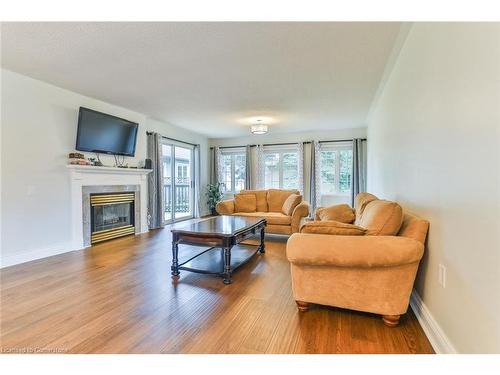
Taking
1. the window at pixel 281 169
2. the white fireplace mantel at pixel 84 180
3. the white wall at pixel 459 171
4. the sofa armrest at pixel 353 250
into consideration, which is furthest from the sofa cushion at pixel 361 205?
the white fireplace mantel at pixel 84 180

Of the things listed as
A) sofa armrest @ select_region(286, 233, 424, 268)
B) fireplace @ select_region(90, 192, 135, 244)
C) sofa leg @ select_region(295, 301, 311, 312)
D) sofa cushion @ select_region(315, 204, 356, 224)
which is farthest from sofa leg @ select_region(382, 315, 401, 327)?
fireplace @ select_region(90, 192, 135, 244)

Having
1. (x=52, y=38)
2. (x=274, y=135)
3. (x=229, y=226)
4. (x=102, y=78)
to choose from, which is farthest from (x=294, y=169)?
(x=52, y=38)

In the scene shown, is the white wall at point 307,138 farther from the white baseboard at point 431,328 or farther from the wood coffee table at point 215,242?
the white baseboard at point 431,328

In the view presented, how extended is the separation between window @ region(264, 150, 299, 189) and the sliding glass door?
2.22 meters

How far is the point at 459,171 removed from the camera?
1.41 meters

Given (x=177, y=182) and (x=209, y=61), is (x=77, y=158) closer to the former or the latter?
(x=209, y=61)

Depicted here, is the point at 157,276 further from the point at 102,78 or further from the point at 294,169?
the point at 294,169

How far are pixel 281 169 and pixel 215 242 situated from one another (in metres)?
5.08

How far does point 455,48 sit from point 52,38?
10.9 ft

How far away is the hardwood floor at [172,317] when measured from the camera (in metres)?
1.66

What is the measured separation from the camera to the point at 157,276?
289 centimetres

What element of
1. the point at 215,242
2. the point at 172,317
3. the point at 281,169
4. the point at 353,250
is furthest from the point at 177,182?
the point at 353,250

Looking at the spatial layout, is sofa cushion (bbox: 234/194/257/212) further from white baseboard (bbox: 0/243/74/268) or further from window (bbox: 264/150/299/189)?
white baseboard (bbox: 0/243/74/268)

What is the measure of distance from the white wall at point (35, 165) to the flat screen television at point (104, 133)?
167mm
